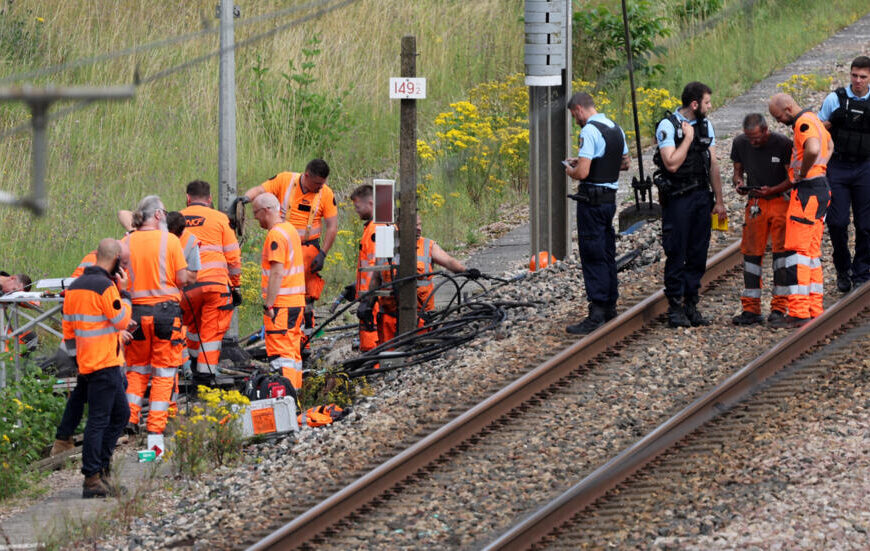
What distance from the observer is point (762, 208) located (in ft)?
38.4

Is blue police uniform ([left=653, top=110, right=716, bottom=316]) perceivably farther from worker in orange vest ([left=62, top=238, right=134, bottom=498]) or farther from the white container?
worker in orange vest ([left=62, top=238, right=134, bottom=498])

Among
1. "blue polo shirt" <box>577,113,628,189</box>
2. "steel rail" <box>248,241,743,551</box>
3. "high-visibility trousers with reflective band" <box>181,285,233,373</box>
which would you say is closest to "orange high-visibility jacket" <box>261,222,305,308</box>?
"high-visibility trousers with reflective band" <box>181,285,233,373</box>

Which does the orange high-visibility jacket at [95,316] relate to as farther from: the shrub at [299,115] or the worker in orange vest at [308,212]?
the shrub at [299,115]

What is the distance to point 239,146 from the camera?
69.2ft

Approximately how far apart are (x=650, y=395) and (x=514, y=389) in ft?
3.27

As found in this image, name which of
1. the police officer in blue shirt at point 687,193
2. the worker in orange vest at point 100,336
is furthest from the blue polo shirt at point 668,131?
the worker in orange vest at point 100,336

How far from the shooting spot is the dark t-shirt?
1157 centimetres

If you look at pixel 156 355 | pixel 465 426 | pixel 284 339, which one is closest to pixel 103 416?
pixel 156 355

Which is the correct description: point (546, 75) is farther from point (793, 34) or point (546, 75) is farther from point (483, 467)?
point (793, 34)

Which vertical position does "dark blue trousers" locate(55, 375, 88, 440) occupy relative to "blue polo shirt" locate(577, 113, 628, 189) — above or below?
below

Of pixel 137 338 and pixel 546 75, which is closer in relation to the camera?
pixel 137 338

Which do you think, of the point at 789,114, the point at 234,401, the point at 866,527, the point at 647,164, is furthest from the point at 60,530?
the point at 647,164

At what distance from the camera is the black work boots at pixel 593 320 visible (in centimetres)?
1177

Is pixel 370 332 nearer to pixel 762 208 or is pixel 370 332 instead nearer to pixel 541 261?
pixel 541 261
